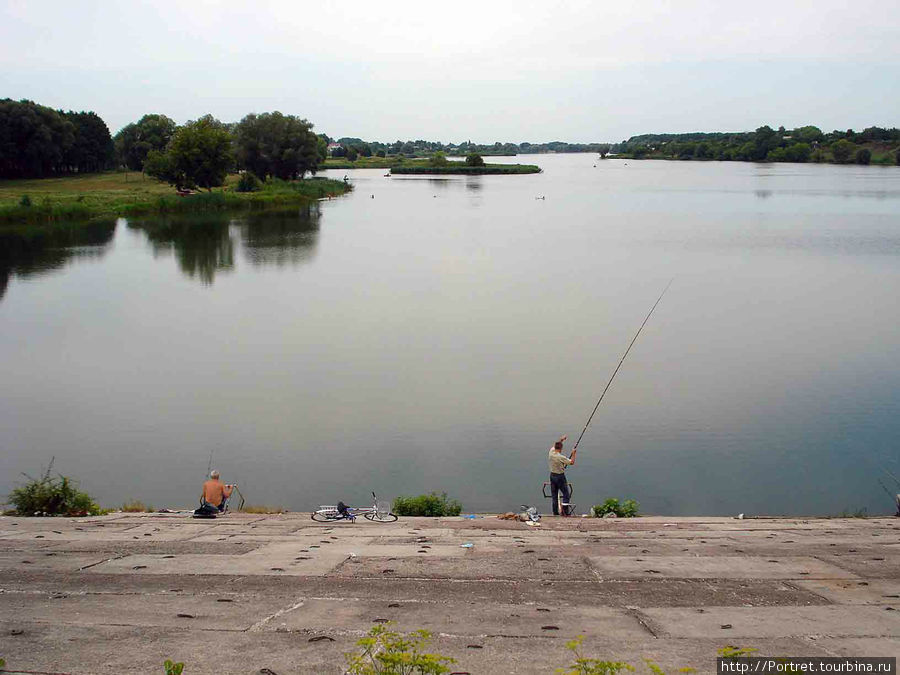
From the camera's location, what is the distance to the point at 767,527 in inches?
426

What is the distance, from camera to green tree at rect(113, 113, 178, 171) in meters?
98.5

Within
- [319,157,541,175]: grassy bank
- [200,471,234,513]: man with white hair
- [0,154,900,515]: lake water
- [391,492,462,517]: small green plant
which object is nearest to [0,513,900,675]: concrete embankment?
[200,471,234,513]: man with white hair

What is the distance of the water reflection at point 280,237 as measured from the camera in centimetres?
4428

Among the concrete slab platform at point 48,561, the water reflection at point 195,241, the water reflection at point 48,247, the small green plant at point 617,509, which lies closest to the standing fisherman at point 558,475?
the small green plant at point 617,509

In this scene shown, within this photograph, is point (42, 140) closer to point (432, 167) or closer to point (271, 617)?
point (271, 617)

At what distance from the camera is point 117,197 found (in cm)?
6562

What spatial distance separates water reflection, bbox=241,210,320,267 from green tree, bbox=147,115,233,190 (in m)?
7.67

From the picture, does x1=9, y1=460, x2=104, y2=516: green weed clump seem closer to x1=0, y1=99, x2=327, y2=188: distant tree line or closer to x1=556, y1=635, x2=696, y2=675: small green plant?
x1=556, y1=635, x2=696, y2=675: small green plant

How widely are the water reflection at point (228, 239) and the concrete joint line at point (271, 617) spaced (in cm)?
3139

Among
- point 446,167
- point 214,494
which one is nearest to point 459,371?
point 214,494

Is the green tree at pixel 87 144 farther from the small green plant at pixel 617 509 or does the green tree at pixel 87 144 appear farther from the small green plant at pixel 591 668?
the small green plant at pixel 591 668

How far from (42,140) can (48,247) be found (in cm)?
3652

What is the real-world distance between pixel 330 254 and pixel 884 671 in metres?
41.9

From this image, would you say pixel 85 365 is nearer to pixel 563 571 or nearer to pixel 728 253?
pixel 563 571
